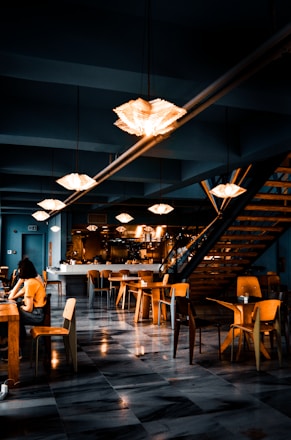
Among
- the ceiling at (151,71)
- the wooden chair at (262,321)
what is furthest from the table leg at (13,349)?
the wooden chair at (262,321)

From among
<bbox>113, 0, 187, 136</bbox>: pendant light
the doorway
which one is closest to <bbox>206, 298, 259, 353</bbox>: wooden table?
<bbox>113, 0, 187, 136</bbox>: pendant light

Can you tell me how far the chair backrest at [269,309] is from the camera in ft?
19.7

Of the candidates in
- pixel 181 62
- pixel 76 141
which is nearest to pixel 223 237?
pixel 76 141

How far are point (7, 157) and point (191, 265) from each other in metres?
5.36

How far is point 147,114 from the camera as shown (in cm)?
407

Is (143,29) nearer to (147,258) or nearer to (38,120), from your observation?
(38,120)

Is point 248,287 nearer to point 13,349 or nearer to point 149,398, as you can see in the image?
point 149,398

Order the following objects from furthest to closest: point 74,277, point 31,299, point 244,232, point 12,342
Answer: point 74,277
point 244,232
point 31,299
point 12,342

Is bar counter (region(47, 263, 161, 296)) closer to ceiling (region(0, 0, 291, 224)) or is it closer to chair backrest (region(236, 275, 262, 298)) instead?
ceiling (region(0, 0, 291, 224))

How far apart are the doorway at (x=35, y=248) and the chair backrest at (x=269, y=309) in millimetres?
18253

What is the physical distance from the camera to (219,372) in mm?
5727

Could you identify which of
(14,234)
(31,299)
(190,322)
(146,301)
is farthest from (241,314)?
(14,234)

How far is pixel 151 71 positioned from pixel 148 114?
783 mm

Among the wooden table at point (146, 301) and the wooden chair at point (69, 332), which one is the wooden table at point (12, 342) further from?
the wooden table at point (146, 301)
